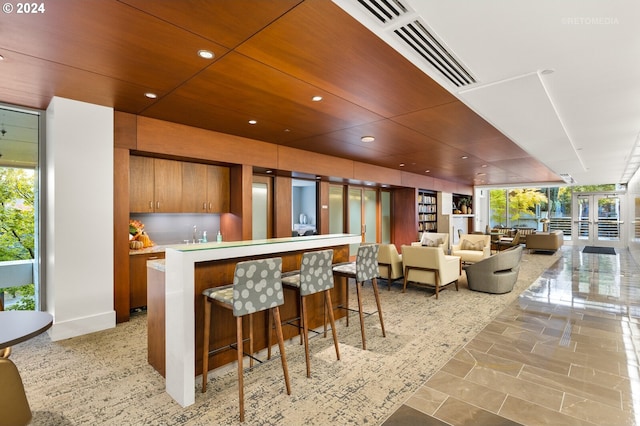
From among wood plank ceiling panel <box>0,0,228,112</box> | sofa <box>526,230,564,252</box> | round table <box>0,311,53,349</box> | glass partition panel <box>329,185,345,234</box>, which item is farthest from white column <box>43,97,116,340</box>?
sofa <box>526,230,564,252</box>

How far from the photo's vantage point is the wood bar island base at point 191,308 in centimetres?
232

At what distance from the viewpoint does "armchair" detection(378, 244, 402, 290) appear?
574 centimetres

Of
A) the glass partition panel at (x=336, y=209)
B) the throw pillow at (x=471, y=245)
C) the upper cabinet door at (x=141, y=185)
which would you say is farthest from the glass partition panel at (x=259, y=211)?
the throw pillow at (x=471, y=245)

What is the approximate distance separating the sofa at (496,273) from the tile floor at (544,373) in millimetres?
624

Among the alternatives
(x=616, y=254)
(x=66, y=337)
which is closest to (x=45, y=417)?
(x=66, y=337)

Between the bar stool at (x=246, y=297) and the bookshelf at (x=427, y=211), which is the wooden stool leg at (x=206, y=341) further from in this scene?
the bookshelf at (x=427, y=211)

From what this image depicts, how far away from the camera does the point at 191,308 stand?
7.70 ft

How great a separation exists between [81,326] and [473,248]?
25.1ft

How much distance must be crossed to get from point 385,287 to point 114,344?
14.2ft

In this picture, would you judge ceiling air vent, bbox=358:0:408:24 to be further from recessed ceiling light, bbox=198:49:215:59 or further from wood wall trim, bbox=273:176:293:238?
wood wall trim, bbox=273:176:293:238

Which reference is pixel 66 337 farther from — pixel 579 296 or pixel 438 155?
pixel 579 296

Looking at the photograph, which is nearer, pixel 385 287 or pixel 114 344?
pixel 114 344

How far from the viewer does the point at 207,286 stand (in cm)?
265

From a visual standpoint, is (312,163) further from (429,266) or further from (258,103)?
(429,266)
